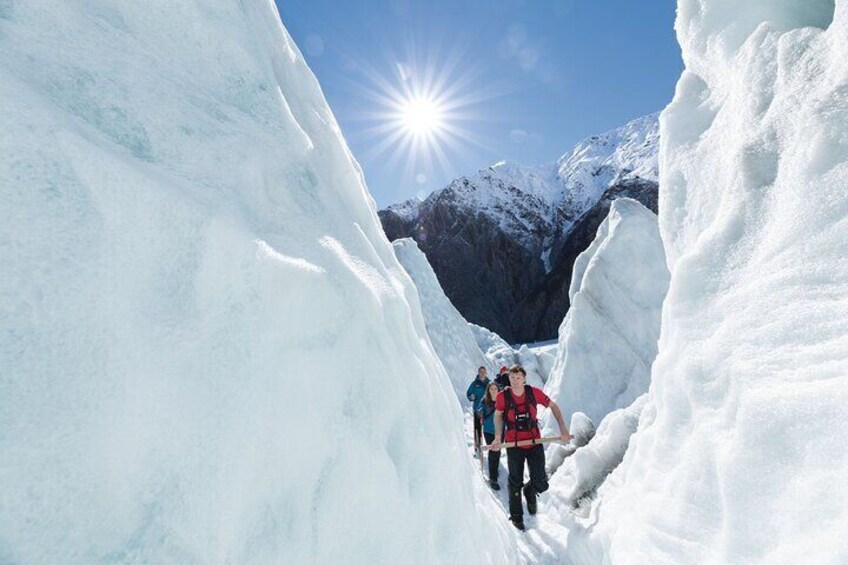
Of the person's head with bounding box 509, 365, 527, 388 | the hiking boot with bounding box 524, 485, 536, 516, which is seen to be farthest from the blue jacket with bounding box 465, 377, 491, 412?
the person's head with bounding box 509, 365, 527, 388

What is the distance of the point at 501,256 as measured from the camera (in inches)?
3002

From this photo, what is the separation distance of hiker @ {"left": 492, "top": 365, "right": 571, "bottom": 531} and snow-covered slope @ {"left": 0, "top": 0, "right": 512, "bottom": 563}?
2.20m

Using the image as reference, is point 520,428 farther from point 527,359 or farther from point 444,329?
point 527,359

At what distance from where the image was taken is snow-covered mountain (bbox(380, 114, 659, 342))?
66.7 metres

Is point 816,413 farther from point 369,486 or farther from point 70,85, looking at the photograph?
point 70,85

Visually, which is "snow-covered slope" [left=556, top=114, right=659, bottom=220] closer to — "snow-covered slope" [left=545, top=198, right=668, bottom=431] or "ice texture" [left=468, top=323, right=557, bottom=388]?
"ice texture" [left=468, top=323, right=557, bottom=388]

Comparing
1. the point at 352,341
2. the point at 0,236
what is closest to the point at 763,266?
the point at 352,341

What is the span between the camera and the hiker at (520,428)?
516 centimetres

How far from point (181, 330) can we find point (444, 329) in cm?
1813

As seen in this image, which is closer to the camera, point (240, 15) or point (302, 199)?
point (302, 199)

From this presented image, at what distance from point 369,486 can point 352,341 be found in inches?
28.5

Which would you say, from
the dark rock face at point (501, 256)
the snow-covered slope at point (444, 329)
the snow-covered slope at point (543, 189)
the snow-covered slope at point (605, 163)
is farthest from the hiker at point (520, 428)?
the snow-covered slope at point (543, 189)

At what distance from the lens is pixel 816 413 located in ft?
7.23

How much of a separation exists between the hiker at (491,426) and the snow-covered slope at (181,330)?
430cm
